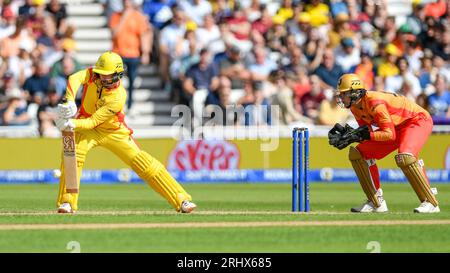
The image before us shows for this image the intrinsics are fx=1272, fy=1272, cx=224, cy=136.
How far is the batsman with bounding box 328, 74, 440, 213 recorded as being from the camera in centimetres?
1446

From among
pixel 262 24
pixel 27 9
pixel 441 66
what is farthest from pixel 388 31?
pixel 27 9

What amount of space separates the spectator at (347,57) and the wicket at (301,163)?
9.70 meters

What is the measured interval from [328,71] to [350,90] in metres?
9.70

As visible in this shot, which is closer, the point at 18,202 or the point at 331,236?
the point at 331,236

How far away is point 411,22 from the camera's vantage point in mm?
25906

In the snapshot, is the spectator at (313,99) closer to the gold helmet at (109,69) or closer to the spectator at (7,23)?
the spectator at (7,23)

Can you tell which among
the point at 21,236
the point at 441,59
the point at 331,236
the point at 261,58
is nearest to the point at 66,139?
the point at 21,236

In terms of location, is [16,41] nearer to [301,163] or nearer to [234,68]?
[234,68]

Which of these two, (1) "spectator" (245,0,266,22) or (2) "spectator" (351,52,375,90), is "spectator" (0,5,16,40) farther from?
(2) "spectator" (351,52,375,90)

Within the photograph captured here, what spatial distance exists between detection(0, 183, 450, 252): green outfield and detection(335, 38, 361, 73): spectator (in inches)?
275

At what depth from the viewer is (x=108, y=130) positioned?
14297 mm

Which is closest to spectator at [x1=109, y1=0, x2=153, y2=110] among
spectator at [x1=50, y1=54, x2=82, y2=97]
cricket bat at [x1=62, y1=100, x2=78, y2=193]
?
spectator at [x1=50, y1=54, x2=82, y2=97]

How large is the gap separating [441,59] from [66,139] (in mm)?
12639
